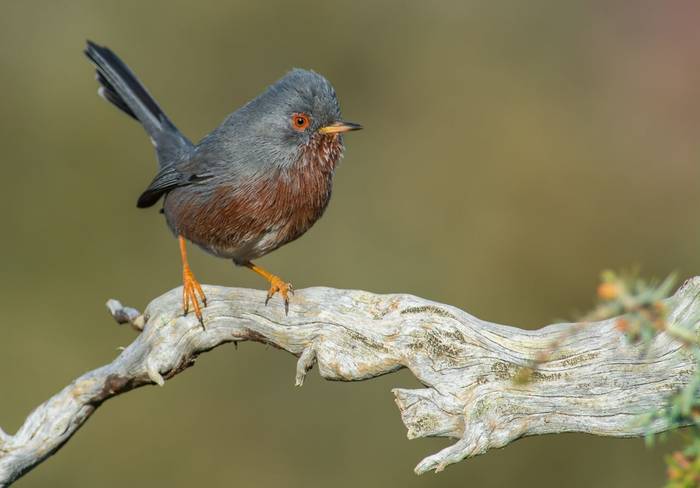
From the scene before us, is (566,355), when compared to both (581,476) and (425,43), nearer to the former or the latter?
(581,476)

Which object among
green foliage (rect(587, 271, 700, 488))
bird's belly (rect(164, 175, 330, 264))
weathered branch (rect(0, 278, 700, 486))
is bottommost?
green foliage (rect(587, 271, 700, 488))

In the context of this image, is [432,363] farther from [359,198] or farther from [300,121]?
[359,198]

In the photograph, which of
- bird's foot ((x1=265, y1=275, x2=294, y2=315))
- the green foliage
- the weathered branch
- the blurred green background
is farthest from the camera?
the blurred green background

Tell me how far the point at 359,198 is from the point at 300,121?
326cm

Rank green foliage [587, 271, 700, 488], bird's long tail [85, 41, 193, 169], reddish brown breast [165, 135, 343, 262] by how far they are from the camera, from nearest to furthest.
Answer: green foliage [587, 271, 700, 488]
reddish brown breast [165, 135, 343, 262]
bird's long tail [85, 41, 193, 169]

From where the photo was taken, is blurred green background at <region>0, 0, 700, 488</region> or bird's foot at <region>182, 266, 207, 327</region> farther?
blurred green background at <region>0, 0, 700, 488</region>

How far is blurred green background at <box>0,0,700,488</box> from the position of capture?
6824mm

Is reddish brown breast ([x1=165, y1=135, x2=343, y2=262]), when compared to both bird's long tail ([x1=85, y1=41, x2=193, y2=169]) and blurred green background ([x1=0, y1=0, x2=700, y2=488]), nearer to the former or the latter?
bird's long tail ([x1=85, y1=41, x2=193, y2=169])

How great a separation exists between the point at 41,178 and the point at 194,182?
3468 mm

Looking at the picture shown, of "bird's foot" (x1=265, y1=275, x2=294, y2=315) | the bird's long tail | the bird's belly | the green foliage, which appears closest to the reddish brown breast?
the bird's belly

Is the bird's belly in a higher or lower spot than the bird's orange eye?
lower

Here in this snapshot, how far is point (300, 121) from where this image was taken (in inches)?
180

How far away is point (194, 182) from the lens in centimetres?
486

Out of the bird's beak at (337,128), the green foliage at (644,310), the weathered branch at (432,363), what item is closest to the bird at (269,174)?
the bird's beak at (337,128)
